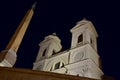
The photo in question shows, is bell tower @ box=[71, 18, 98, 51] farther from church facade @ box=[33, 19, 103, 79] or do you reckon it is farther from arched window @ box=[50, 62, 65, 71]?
arched window @ box=[50, 62, 65, 71]

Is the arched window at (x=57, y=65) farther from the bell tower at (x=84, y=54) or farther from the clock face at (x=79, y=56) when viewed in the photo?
Answer: the clock face at (x=79, y=56)

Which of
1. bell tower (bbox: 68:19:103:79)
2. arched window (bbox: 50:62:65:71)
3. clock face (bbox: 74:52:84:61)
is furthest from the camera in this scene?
arched window (bbox: 50:62:65:71)

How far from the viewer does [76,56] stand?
2775 cm

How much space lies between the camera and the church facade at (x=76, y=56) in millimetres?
25062

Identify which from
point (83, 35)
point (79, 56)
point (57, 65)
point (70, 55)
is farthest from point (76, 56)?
point (83, 35)

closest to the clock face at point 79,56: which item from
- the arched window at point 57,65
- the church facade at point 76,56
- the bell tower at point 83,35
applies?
the church facade at point 76,56

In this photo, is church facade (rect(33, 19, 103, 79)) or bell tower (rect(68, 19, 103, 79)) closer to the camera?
bell tower (rect(68, 19, 103, 79))

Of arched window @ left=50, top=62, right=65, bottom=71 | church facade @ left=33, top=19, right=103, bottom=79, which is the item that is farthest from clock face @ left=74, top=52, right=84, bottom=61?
arched window @ left=50, top=62, right=65, bottom=71

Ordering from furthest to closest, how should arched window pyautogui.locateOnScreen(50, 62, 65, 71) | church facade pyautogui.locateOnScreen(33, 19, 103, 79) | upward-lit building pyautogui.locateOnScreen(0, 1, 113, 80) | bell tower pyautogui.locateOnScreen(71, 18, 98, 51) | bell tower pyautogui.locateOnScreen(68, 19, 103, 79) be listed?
bell tower pyautogui.locateOnScreen(71, 18, 98, 51) < arched window pyautogui.locateOnScreen(50, 62, 65, 71) < church facade pyautogui.locateOnScreen(33, 19, 103, 79) < bell tower pyautogui.locateOnScreen(68, 19, 103, 79) < upward-lit building pyautogui.locateOnScreen(0, 1, 113, 80)

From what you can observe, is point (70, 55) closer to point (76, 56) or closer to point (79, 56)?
point (76, 56)

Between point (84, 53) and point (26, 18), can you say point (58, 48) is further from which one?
point (26, 18)

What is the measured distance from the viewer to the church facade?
25062 mm

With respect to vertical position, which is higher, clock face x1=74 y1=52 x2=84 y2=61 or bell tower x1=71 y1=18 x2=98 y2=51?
bell tower x1=71 y1=18 x2=98 y2=51

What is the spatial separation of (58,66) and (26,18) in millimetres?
15142
